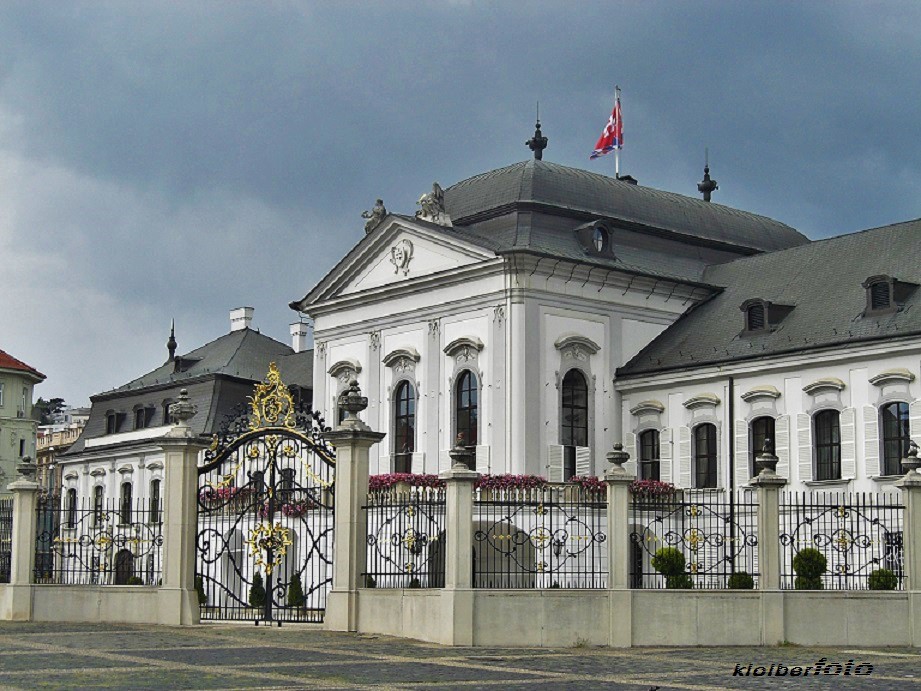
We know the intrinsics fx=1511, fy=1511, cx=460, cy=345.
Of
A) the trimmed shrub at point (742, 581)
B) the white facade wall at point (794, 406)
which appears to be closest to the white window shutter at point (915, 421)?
the white facade wall at point (794, 406)

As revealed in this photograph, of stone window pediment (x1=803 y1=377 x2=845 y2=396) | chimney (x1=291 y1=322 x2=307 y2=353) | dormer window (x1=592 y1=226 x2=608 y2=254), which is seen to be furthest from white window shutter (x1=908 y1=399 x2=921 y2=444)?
chimney (x1=291 y1=322 x2=307 y2=353)

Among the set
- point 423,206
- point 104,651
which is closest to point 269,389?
point 104,651

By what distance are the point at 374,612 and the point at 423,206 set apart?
23960 millimetres

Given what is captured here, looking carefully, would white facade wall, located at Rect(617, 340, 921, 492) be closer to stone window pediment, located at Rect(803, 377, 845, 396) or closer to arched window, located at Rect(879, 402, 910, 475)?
stone window pediment, located at Rect(803, 377, 845, 396)

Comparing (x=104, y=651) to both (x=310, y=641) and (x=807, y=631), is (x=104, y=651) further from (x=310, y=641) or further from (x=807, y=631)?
(x=807, y=631)

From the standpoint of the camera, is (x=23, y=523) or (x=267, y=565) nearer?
(x=267, y=565)

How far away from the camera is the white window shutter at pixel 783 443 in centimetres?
3834

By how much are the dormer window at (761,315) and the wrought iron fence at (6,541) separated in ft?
69.5

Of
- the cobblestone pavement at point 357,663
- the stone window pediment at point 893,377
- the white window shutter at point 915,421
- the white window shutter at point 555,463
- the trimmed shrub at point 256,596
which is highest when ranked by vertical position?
the stone window pediment at point 893,377

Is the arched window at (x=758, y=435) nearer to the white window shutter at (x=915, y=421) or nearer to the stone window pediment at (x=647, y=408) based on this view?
the stone window pediment at (x=647, y=408)

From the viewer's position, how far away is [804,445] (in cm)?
3794

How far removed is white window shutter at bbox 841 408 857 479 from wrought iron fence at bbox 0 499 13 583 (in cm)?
2004

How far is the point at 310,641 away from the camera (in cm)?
2044

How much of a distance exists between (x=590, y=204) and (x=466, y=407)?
7.58 meters
